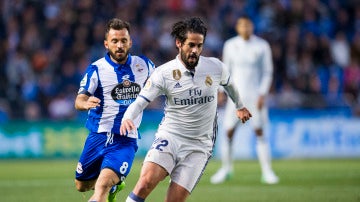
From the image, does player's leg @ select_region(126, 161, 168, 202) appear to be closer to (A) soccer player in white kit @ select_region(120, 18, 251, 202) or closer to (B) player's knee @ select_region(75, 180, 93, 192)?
(A) soccer player in white kit @ select_region(120, 18, 251, 202)

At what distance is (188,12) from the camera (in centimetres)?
2467

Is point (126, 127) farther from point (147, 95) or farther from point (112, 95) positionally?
point (112, 95)

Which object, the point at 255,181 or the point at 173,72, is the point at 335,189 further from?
the point at 173,72

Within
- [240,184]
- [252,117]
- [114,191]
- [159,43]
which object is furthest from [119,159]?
[159,43]

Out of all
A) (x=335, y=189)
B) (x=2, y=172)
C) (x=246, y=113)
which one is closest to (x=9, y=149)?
(x=2, y=172)

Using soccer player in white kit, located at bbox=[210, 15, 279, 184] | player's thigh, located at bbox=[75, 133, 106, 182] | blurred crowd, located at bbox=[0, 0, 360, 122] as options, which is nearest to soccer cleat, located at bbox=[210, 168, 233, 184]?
soccer player in white kit, located at bbox=[210, 15, 279, 184]

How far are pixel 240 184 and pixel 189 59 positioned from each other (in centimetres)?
627

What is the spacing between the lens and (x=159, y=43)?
23516 millimetres

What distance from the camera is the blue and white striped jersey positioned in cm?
923

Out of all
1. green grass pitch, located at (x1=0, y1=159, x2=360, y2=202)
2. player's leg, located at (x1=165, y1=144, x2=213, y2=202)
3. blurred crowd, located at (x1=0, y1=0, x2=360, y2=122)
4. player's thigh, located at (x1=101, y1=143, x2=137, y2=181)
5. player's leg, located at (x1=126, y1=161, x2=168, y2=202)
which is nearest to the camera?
player's leg, located at (x1=126, y1=161, x2=168, y2=202)

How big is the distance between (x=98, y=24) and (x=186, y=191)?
15.9 m

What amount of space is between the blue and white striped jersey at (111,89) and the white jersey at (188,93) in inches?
35.2

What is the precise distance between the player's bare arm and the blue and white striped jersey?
0.25 metres

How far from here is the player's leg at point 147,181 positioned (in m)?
8.00
